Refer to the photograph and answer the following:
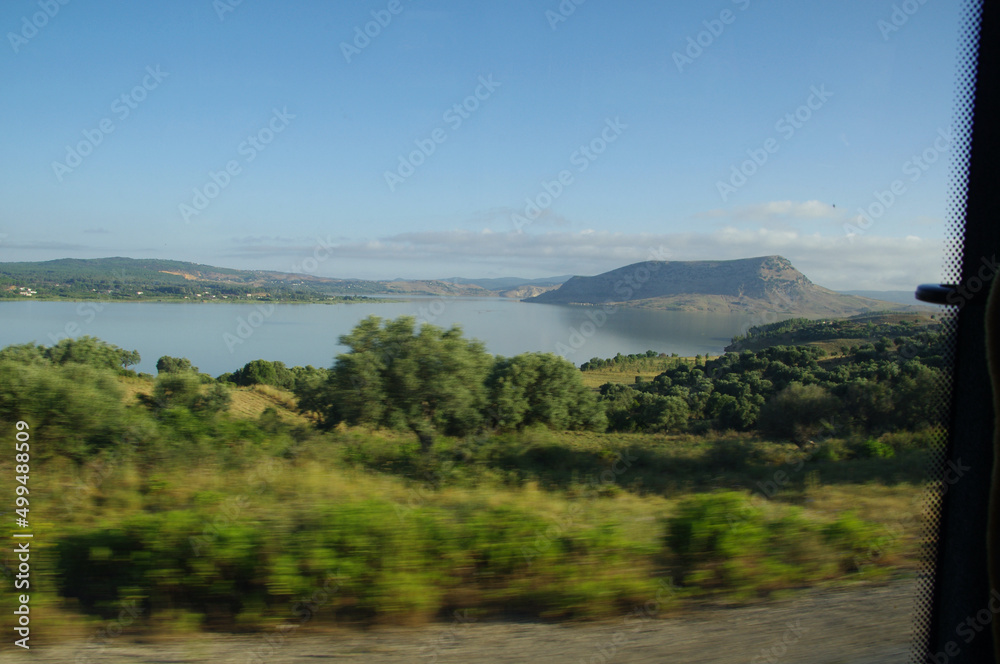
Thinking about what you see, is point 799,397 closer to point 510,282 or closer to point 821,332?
point 821,332

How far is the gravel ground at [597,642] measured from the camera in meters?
2.59

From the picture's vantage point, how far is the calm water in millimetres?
14320

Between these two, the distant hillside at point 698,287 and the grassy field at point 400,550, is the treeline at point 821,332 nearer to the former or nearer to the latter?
the grassy field at point 400,550

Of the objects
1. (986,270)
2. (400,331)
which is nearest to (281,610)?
(986,270)

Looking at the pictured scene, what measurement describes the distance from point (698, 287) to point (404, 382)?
102 metres

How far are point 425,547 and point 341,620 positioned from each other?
66cm

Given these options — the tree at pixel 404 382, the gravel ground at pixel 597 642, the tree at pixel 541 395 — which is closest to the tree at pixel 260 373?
the tree at pixel 541 395

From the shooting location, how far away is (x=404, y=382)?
350 inches

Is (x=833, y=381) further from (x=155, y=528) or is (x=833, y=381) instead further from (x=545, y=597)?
(x=155, y=528)

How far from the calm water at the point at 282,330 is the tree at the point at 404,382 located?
366 millimetres

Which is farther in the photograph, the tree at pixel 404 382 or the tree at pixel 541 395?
the tree at pixel 541 395

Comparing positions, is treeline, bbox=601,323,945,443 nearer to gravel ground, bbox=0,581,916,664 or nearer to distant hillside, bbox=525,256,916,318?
gravel ground, bbox=0,581,916,664

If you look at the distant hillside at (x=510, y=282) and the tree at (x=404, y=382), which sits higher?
the distant hillside at (x=510, y=282)

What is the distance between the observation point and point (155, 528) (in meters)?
3.46
